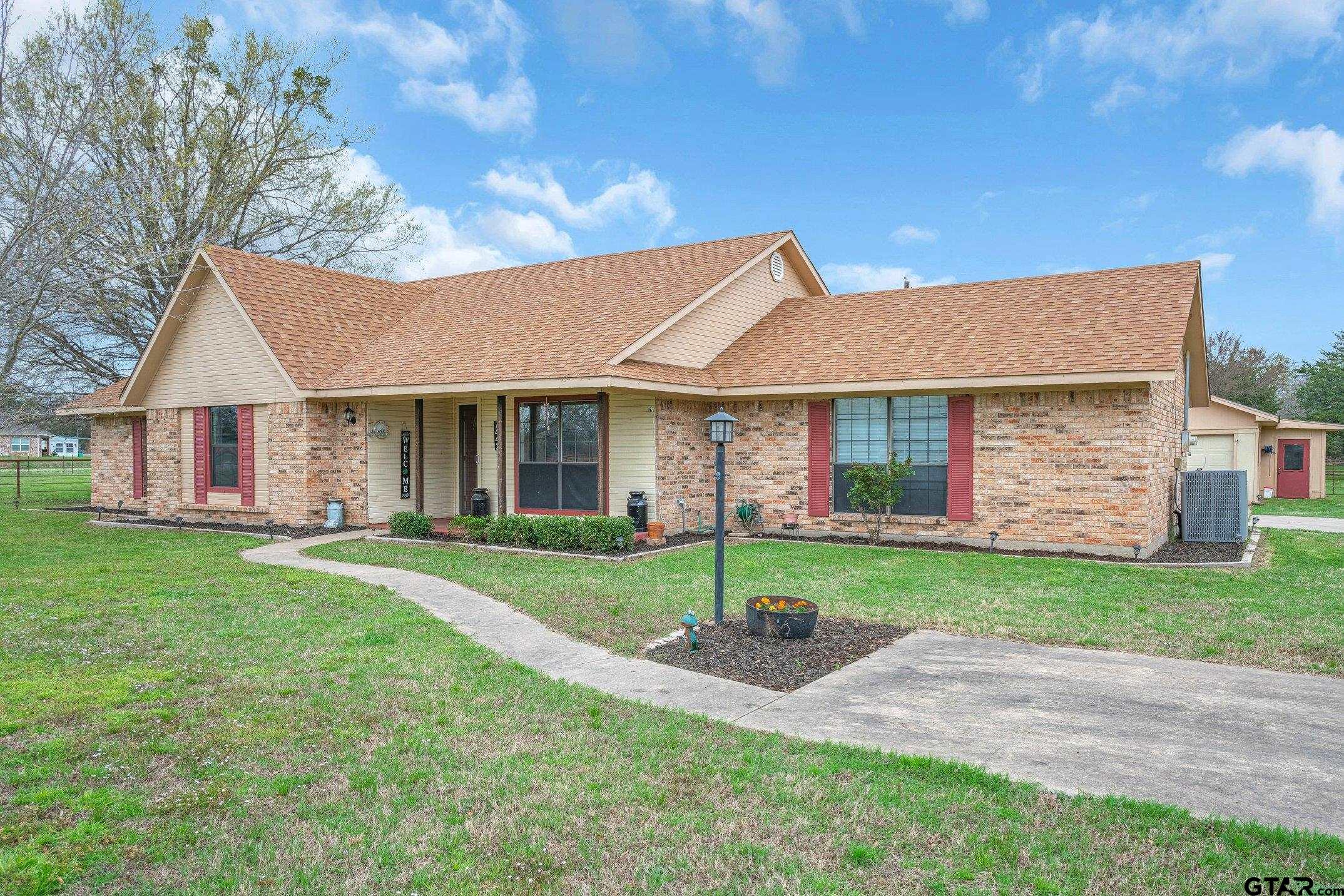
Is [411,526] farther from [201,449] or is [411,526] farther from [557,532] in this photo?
[201,449]

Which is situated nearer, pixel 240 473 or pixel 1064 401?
pixel 1064 401

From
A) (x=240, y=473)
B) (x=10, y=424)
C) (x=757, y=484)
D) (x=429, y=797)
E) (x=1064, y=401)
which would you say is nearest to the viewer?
(x=429, y=797)

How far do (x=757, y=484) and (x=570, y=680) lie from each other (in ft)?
31.2

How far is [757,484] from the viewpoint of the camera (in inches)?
604

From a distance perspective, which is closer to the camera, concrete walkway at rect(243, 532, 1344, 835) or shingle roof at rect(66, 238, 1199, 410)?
concrete walkway at rect(243, 532, 1344, 835)

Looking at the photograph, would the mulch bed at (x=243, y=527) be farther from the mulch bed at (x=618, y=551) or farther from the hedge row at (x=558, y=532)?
the hedge row at (x=558, y=532)

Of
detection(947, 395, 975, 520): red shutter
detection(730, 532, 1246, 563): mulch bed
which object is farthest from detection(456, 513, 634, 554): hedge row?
detection(947, 395, 975, 520): red shutter

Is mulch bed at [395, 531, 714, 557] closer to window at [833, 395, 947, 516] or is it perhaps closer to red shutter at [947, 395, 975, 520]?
window at [833, 395, 947, 516]

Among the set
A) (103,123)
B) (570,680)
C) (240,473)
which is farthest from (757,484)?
(103,123)

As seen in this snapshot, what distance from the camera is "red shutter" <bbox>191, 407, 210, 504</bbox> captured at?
17.9m

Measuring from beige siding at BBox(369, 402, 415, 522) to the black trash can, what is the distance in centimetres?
526

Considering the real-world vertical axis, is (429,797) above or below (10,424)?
below

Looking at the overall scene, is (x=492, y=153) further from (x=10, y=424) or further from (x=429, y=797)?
(x=429, y=797)

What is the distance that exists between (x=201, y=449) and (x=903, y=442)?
14543mm
